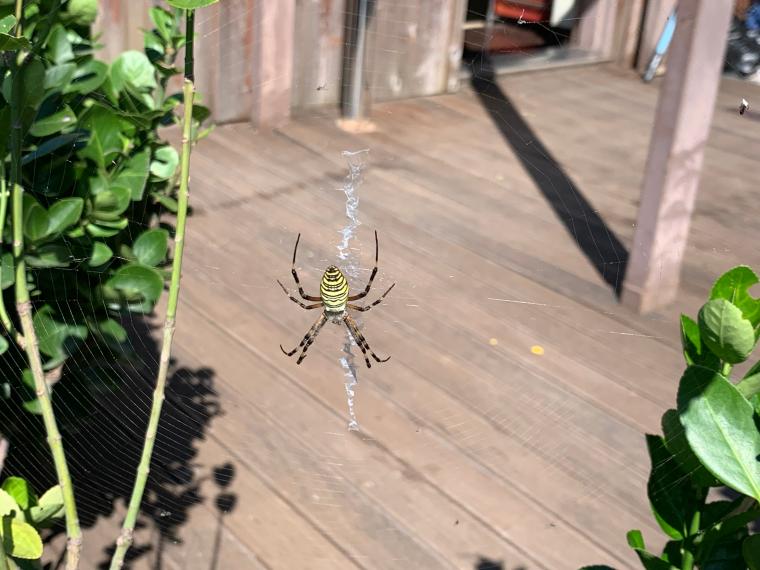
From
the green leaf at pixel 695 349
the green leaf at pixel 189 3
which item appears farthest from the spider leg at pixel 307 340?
the green leaf at pixel 189 3

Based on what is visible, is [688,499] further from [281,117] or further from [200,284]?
[281,117]

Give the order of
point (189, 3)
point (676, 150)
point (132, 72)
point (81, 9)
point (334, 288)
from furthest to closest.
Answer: point (676, 150)
point (334, 288)
point (132, 72)
point (81, 9)
point (189, 3)

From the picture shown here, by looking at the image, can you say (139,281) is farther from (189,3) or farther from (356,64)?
(356,64)

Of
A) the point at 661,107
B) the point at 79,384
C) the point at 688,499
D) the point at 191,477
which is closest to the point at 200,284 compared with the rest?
the point at 191,477

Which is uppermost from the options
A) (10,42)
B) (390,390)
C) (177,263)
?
(10,42)

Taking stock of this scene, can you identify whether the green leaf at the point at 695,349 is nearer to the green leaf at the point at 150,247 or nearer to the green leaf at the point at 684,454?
the green leaf at the point at 684,454

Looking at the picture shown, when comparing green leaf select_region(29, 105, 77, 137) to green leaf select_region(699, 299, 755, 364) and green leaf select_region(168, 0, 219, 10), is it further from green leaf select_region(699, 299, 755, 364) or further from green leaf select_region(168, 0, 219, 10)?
green leaf select_region(699, 299, 755, 364)

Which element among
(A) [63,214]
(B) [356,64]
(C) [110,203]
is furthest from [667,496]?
(B) [356,64]
